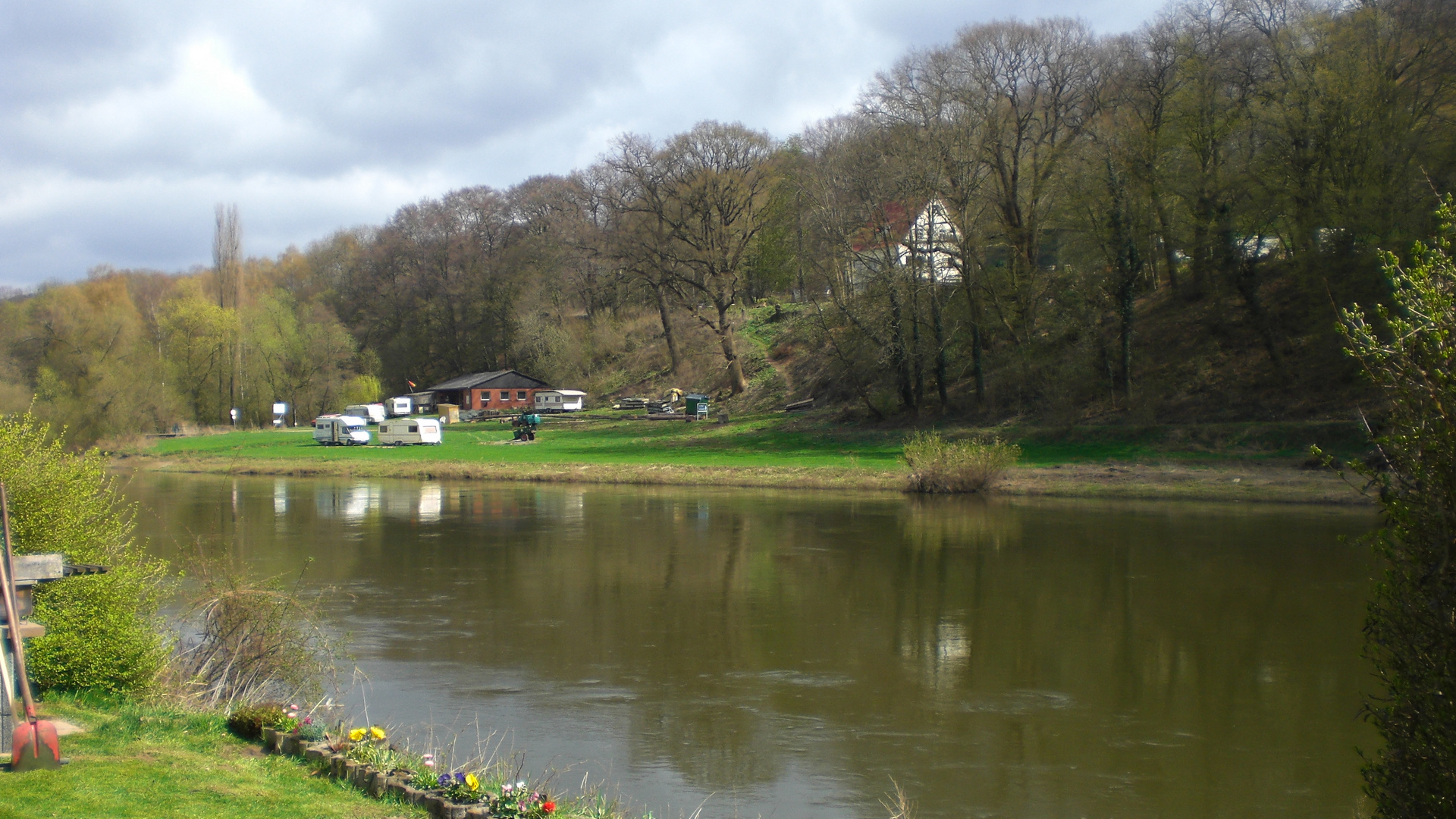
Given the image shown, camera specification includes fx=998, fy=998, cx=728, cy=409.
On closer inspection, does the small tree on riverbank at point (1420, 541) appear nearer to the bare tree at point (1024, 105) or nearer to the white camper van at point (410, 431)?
the bare tree at point (1024, 105)

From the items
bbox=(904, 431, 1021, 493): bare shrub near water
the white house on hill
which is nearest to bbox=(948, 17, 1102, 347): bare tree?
the white house on hill

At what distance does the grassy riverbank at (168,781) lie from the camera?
6.53 metres

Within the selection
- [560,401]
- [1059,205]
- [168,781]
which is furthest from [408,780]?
[560,401]

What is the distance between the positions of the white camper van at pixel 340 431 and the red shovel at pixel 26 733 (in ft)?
181

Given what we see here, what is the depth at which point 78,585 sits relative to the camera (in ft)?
31.8

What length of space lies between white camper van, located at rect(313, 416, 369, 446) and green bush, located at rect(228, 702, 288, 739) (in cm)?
5364

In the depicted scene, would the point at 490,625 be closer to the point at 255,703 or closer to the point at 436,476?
the point at 255,703

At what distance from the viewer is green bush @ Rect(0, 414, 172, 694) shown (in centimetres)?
948

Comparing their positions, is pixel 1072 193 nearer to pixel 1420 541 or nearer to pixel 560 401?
pixel 1420 541

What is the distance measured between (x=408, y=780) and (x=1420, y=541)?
6581 mm

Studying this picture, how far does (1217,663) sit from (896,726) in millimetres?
4987

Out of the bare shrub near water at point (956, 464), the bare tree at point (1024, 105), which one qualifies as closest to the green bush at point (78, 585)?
the bare shrub near water at point (956, 464)

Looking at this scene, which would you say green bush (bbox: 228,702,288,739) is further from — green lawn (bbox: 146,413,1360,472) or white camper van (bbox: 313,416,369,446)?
white camper van (bbox: 313,416,369,446)

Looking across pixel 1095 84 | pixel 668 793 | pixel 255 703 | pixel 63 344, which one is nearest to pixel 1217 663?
pixel 668 793
